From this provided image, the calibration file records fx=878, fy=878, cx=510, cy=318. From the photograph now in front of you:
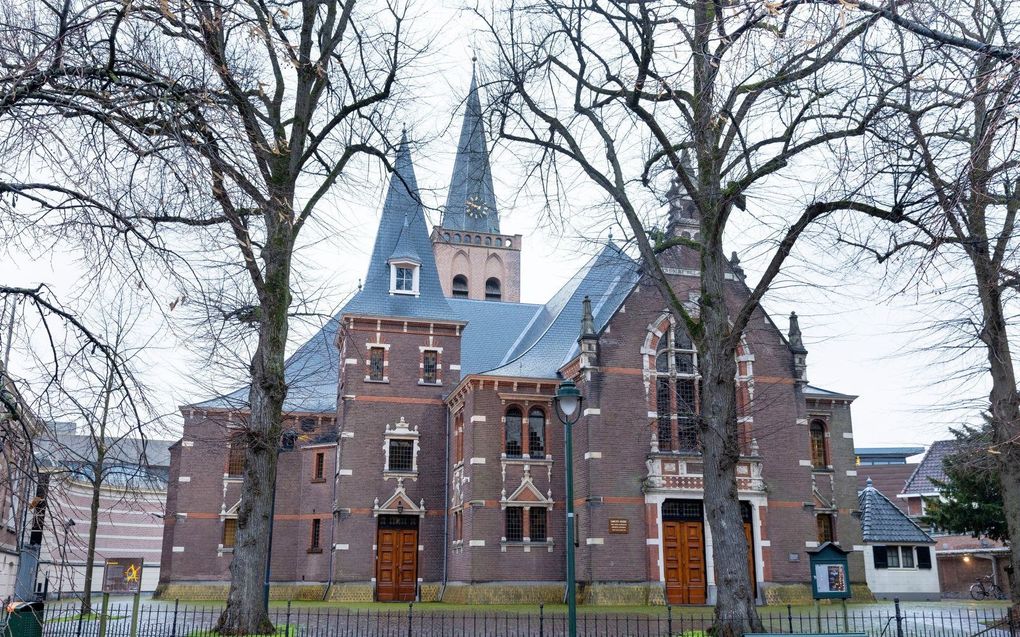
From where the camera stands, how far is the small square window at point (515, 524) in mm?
31453

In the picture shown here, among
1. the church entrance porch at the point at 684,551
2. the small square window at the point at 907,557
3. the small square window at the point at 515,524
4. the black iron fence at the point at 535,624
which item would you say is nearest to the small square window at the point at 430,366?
the small square window at the point at 515,524

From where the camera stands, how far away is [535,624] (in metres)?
22.9

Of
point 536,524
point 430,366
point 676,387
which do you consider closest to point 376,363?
point 430,366

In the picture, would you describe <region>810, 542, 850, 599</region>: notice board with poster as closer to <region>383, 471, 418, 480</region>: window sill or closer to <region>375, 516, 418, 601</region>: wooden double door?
<region>375, 516, 418, 601</region>: wooden double door

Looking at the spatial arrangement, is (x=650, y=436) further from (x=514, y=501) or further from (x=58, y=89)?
(x=58, y=89)

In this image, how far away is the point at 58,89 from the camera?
5.63 m

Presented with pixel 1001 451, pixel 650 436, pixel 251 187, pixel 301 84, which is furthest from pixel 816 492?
pixel 251 187

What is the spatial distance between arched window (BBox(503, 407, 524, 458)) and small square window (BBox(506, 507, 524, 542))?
1969 mm

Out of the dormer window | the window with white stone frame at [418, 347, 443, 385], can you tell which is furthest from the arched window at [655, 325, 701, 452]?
the dormer window

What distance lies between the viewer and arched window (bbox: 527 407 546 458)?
32.5 meters

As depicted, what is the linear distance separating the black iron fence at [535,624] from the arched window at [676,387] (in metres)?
5.73

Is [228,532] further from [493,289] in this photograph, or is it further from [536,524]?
[493,289]

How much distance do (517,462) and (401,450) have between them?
202 inches

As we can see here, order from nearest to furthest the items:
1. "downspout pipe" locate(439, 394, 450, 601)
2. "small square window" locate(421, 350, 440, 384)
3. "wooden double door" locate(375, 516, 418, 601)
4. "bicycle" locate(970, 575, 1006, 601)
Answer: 1. "wooden double door" locate(375, 516, 418, 601)
2. "downspout pipe" locate(439, 394, 450, 601)
3. "small square window" locate(421, 350, 440, 384)
4. "bicycle" locate(970, 575, 1006, 601)
